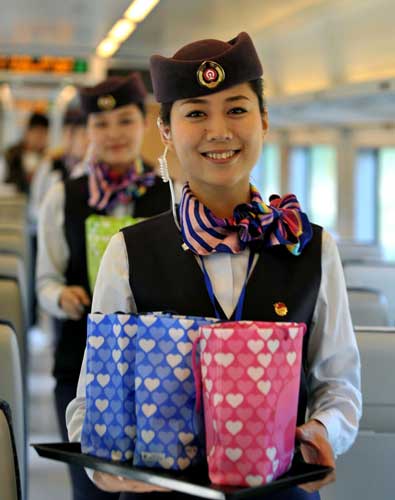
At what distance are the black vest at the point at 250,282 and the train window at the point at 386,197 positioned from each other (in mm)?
11555

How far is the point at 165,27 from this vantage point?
1233cm

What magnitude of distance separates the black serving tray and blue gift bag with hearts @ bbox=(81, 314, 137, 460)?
36mm

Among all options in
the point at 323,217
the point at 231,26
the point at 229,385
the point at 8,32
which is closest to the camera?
the point at 229,385

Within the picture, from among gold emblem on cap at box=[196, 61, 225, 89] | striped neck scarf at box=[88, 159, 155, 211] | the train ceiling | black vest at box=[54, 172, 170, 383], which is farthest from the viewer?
the train ceiling

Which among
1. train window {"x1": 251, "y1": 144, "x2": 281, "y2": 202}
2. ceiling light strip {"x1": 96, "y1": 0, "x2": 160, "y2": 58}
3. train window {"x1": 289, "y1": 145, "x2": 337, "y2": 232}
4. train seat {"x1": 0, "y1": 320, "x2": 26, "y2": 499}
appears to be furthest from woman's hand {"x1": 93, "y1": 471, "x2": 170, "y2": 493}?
train window {"x1": 251, "y1": 144, "x2": 281, "y2": 202}

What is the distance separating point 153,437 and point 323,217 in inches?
588

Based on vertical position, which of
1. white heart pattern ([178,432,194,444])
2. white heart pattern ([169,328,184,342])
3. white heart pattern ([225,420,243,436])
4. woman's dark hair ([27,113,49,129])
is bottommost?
white heart pattern ([178,432,194,444])

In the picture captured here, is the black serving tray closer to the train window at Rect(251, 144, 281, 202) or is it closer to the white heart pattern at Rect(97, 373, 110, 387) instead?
the white heart pattern at Rect(97, 373, 110, 387)

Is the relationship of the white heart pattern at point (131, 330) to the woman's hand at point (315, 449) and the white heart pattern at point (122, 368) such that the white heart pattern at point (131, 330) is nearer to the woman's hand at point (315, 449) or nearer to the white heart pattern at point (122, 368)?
the white heart pattern at point (122, 368)

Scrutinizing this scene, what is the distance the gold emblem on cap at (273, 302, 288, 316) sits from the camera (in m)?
2.48

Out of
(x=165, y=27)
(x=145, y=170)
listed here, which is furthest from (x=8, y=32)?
(x=145, y=170)

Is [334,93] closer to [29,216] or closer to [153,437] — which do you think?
[29,216]

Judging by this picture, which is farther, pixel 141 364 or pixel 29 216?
pixel 29 216

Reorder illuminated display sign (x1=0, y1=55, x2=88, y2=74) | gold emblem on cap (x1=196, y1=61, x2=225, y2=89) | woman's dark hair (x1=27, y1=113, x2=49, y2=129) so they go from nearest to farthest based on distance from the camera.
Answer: gold emblem on cap (x1=196, y1=61, x2=225, y2=89)
woman's dark hair (x1=27, y1=113, x2=49, y2=129)
illuminated display sign (x1=0, y1=55, x2=88, y2=74)
